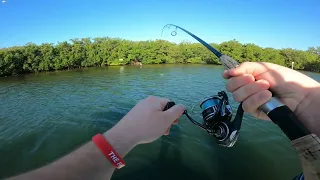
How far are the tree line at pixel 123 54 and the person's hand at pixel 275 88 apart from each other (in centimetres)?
4076

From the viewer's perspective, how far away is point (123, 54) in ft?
186

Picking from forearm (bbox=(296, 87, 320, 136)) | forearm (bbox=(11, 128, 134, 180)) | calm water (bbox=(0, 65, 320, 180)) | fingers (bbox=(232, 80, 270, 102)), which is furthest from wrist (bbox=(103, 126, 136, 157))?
calm water (bbox=(0, 65, 320, 180))

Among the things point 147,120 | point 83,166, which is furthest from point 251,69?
point 83,166

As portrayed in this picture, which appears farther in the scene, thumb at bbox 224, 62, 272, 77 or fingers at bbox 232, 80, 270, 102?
thumb at bbox 224, 62, 272, 77

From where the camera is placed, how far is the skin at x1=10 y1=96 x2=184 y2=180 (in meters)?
1.00

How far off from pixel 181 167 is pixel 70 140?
449 cm

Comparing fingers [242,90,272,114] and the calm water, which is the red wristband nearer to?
fingers [242,90,272,114]

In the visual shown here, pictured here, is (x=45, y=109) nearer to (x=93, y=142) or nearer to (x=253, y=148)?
(x=253, y=148)

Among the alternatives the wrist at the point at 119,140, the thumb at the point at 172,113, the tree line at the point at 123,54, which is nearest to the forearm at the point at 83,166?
the wrist at the point at 119,140

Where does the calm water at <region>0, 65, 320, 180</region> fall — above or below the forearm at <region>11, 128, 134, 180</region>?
below

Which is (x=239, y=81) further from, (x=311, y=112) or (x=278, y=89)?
(x=311, y=112)

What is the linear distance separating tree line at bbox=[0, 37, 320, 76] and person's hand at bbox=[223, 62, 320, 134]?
40758 millimetres

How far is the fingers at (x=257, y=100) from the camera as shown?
Result: 1306mm

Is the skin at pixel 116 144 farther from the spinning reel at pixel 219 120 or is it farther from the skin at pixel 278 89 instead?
the spinning reel at pixel 219 120
